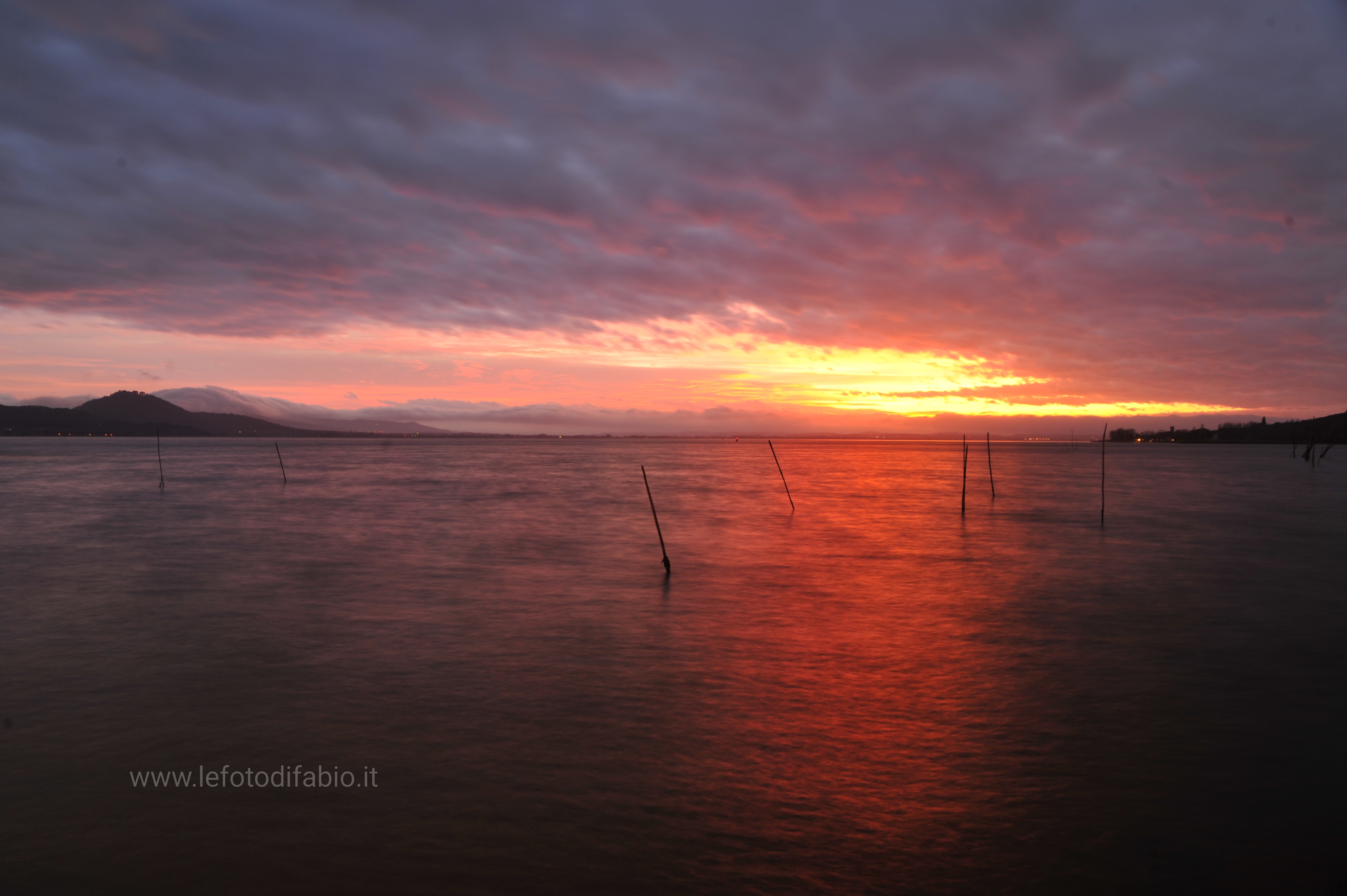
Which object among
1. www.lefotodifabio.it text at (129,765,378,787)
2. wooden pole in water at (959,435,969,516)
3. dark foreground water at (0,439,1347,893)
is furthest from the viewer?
wooden pole in water at (959,435,969,516)

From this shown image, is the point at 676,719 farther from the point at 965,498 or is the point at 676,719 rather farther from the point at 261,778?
the point at 965,498

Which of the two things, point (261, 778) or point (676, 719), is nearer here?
point (261, 778)

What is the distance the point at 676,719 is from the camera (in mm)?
10766

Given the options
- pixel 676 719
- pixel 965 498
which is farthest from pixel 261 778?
pixel 965 498

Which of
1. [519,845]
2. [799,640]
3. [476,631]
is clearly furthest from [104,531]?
[519,845]

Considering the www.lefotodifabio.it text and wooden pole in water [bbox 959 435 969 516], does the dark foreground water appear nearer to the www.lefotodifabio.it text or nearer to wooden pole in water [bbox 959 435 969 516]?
the www.lefotodifabio.it text

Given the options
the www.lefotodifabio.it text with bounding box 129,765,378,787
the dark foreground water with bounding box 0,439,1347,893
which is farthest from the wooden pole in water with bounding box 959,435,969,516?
the www.lefotodifabio.it text with bounding box 129,765,378,787

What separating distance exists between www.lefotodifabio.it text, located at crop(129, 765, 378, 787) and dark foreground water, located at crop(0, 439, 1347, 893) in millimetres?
104

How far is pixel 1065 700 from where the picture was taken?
1162cm

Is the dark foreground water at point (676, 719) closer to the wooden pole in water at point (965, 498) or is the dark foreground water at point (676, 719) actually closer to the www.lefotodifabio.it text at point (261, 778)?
the www.lefotodifabio.it text at point (261, 778)

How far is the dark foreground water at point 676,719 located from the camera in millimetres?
6996

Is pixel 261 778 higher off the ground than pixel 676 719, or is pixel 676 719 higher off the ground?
pixel 261 778

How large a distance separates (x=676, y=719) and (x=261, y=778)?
5113mm

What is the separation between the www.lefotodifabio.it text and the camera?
27.6 feet
